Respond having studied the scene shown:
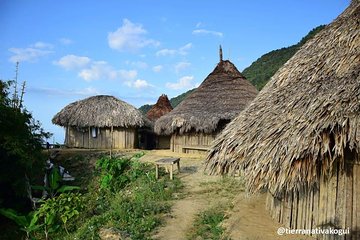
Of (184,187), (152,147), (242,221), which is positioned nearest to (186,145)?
(184,187)

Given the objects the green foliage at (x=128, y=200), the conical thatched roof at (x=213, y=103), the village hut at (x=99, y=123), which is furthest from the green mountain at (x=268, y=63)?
the green foliage at (x=128, y=200)

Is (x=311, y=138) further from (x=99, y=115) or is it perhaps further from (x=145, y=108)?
(x=145, y=108)

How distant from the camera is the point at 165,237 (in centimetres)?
659

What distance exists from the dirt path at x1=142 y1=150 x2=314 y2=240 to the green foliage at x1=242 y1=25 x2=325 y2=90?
66.4ft

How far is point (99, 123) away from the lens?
19.3 metres

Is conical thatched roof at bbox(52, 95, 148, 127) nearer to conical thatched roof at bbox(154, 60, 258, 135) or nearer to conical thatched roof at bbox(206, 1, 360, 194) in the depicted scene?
conical thatched roof at bbox(154, 60, 258, 135)

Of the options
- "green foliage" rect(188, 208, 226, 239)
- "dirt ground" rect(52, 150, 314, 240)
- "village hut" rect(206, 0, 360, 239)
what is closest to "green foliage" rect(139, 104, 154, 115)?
"dirt ground" rect(52, 150, 314, 240)

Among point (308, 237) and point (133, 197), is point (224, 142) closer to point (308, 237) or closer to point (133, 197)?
point (308, 237)

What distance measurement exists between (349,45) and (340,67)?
57 centimetres

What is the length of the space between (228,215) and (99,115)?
45.9 ft

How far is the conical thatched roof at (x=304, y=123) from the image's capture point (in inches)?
166

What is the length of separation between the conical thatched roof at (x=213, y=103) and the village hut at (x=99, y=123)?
313cm

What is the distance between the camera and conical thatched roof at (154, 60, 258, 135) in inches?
626

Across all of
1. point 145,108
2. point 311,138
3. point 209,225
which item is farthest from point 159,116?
point 145,108
